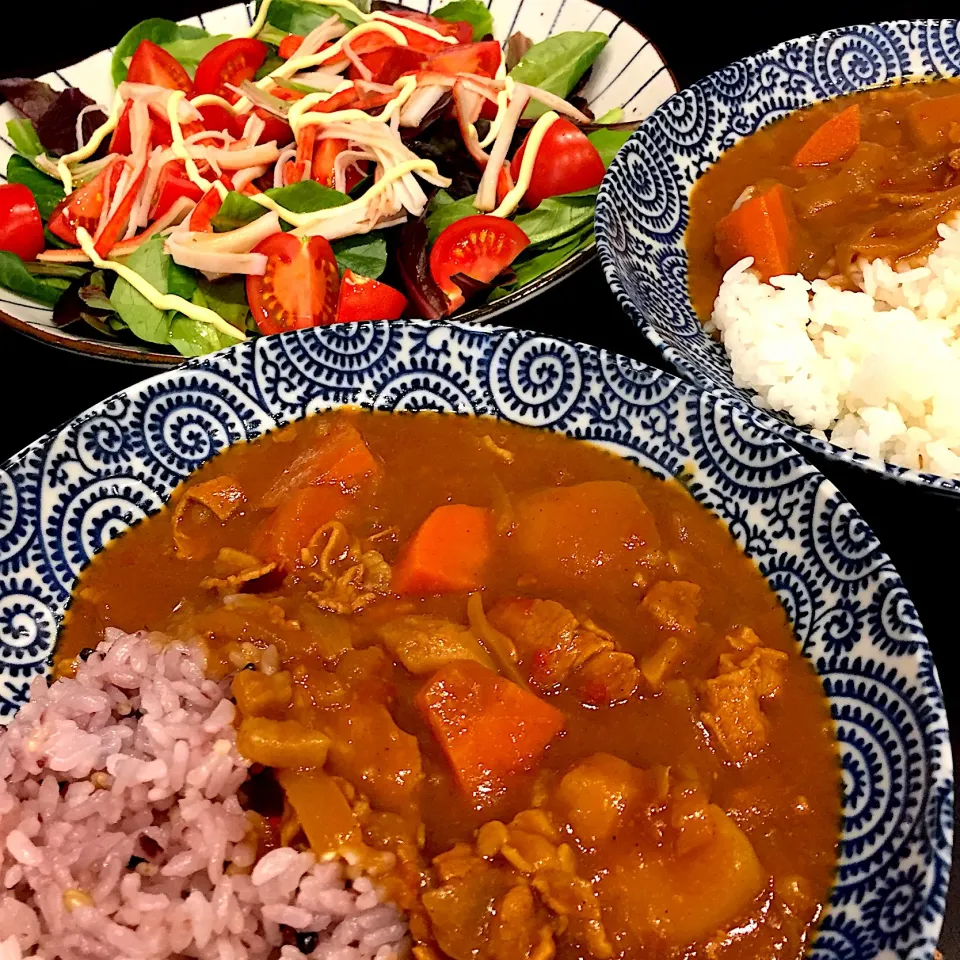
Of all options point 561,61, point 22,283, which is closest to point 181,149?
point 22,283

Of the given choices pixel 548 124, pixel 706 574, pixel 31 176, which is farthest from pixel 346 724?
pixel 31 176

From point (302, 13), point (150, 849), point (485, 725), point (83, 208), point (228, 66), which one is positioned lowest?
point (150, 849)

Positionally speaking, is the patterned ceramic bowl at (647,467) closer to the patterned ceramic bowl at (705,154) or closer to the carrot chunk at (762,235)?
the patterned ceramic bowl at (705,154)

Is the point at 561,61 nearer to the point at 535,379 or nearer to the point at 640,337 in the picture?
the point at 640,337

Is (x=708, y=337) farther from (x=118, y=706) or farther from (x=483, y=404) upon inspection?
(x=118, y=706)

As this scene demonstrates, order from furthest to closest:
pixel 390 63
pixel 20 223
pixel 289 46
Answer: pixel 289 46, pixel 390 63, pixel 20 223

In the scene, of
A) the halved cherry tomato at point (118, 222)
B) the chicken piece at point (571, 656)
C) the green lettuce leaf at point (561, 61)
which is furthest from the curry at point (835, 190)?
the halved cherry tomato at point (118, 222)

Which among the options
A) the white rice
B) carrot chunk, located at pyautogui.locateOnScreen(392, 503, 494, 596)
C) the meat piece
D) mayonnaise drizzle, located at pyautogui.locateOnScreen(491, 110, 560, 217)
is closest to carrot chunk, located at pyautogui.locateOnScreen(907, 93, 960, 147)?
the white rice
